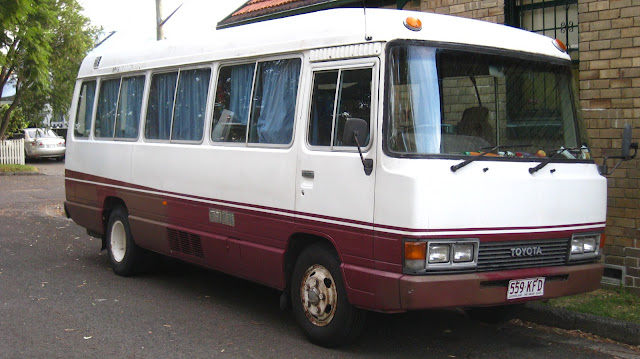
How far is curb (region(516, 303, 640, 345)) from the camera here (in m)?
6.48

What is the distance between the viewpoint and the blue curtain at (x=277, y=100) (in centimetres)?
664

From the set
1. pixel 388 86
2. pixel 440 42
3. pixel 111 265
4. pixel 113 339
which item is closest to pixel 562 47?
pixel 440 42

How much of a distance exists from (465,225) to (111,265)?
571 centimetres

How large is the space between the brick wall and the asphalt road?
67.1 inches

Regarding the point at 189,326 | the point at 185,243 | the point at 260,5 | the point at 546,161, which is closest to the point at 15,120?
the point at 260,5

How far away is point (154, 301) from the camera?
7.87m

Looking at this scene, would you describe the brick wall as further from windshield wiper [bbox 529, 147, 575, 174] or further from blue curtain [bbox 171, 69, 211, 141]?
blue curtain [bbox 171, 69, 211, 141]

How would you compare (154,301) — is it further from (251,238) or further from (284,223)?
(284,223)

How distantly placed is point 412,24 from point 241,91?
88.4 inches

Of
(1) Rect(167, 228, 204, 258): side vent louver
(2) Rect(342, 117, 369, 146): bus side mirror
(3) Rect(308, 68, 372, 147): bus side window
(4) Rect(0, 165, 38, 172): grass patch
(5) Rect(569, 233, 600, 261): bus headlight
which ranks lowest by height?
(4) Rect(0, 165, 38, 172): grass patch

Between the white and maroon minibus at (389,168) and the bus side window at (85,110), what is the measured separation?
2.83 m

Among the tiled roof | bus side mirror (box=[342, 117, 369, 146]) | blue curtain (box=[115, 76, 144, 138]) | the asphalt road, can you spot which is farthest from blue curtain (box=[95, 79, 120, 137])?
bus side mirror (box=[342, 117, 369, 146])

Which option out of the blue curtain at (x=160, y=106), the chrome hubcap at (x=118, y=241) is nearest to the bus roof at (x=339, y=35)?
the blue curtain at (x=160, y=106)

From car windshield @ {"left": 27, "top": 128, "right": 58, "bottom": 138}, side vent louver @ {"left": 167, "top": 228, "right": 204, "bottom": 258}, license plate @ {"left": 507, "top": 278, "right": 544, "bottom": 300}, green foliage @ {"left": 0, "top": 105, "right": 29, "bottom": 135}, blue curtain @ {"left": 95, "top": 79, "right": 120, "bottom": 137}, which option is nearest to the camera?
license plate @ {"left": 507, "top": 278, "right": 544, "bottom": 300}
